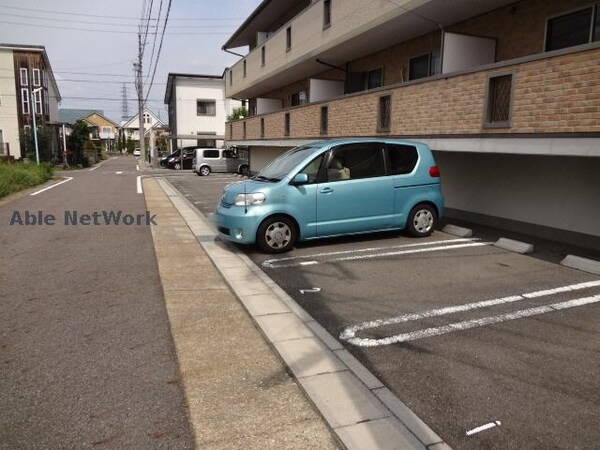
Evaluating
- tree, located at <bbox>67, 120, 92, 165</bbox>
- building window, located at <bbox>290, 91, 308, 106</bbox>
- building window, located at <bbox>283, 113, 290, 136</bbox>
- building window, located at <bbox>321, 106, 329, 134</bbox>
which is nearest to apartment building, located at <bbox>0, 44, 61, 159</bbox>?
tree, located at <bbox>67, 120, 92, 165</bbox>

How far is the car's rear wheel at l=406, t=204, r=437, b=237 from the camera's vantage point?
27.1ft

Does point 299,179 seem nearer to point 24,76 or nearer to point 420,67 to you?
point 420,67

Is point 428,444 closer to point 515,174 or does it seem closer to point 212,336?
point 212,336

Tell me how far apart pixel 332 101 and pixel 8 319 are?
9.69 metres

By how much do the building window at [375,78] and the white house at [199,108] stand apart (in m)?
32.5

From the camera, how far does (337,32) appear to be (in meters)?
13.1

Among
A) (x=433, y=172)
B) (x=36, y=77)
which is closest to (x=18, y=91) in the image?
(x=36, y=77)

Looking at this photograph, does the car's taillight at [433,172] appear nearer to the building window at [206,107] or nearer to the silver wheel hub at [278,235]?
the silver wheel hub at [278,235]

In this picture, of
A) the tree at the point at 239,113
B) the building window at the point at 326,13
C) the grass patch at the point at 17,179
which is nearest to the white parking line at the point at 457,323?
the building window at the point at 326,13

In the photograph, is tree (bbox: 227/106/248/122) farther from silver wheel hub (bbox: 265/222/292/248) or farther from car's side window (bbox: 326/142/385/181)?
silver wheel hub (bbox: 265/222/292/248)

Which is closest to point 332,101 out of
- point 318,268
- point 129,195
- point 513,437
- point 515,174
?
point 515,174

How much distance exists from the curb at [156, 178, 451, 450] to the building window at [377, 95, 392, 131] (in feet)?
18.3

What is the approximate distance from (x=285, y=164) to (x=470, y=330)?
460cm

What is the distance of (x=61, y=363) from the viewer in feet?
12.3
